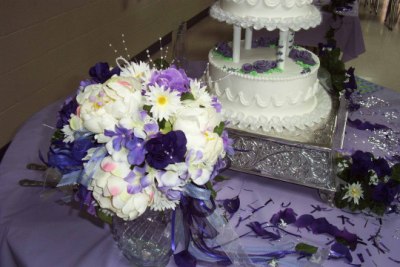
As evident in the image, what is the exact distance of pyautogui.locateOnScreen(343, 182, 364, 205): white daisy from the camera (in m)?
1.27

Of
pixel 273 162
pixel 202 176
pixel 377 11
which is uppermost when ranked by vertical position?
pixel 202 176

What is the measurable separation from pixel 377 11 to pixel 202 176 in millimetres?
7175

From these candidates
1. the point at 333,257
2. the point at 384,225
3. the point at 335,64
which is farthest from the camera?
the point at 335,64

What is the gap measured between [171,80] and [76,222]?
0.58 metres

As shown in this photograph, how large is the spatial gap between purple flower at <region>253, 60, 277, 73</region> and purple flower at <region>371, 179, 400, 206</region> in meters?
0.54

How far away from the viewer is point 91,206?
0.90m

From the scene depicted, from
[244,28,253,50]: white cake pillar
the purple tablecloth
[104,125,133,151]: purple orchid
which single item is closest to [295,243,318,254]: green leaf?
the purple tablecloth

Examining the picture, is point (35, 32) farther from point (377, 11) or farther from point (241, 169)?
point (377, 11)

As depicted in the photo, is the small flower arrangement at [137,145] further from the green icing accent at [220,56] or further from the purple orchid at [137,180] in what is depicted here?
the green icing accent at [220,56]

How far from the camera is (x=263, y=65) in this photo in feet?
4.71

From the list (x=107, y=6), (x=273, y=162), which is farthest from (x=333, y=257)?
(x=107, y=6)

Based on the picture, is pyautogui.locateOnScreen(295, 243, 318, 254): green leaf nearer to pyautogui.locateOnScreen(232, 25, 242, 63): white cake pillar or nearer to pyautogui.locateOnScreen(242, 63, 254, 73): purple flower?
pyautogui.locateOnScreen(242, 63, 254, 73): purple flower

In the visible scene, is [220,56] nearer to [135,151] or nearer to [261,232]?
[261,232]

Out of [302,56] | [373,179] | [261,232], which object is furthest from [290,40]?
[261,232]
